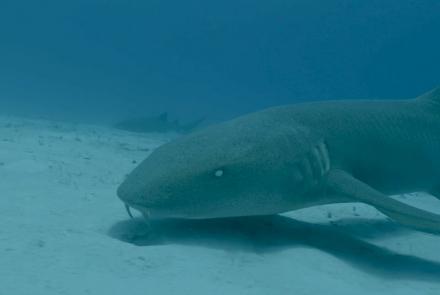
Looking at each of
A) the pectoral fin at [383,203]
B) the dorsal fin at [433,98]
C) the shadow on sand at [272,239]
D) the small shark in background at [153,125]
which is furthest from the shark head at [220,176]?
the small shark in background at [153,125]

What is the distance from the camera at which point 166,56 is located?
166m

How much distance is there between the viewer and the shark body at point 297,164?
156 inches

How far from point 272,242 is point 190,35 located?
164 metres

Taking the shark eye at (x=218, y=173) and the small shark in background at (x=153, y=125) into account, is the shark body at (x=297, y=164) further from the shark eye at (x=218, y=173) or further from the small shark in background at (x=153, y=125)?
the small shark in background at (x=153, y=125)

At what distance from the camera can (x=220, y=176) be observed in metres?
4.03

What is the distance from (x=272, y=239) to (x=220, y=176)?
2.85 ft

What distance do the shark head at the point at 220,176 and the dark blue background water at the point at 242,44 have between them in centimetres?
10506

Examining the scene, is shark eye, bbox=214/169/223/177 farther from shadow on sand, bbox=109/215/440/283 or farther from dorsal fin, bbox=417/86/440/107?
dorsal fin, bbox=417/86/440/107

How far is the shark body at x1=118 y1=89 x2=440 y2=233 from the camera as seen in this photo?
3951 mm

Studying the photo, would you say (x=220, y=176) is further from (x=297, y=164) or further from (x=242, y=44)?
(x=242, y=44)

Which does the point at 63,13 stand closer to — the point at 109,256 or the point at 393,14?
the point at 393,14

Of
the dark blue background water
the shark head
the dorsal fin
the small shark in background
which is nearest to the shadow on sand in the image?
the shark head

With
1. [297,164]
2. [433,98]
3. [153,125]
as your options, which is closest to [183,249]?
[297,164]

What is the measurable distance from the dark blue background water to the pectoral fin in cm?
10526
